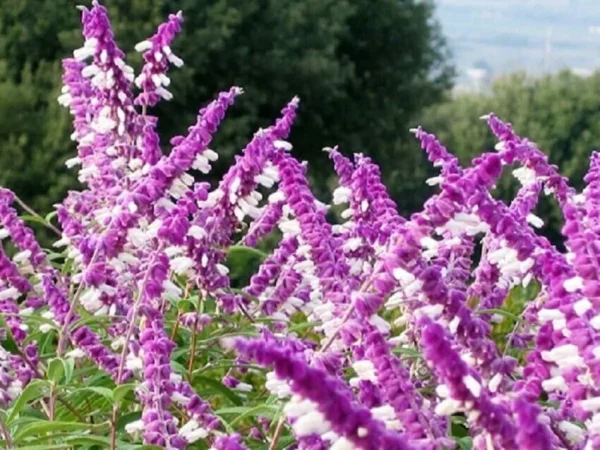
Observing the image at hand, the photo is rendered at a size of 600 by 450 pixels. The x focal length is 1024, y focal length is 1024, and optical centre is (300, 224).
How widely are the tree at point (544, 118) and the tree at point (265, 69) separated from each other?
4947mm

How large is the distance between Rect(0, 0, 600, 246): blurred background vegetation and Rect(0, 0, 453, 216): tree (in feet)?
0.07

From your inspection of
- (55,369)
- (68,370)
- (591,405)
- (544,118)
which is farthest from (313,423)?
(544,118)

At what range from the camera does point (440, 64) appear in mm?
18500

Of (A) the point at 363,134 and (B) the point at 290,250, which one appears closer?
(B) the point at 290,250

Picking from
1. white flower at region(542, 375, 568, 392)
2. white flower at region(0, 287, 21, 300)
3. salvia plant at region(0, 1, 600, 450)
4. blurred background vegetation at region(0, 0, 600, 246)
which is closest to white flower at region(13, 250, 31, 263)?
salvia plant at region(0, 1, 600, 450)

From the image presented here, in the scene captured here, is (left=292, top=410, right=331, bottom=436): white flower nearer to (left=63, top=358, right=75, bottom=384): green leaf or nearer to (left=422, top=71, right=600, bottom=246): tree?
(left=63, top=358, right=75, bottom=384): green leaf

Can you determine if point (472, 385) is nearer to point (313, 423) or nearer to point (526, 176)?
point (313, 423)

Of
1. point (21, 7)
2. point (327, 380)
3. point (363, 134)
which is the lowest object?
point (363, 134)

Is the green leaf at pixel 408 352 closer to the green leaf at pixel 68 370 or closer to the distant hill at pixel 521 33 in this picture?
the green leaf at pixel 68 370

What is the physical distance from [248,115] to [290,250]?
12.4 metres

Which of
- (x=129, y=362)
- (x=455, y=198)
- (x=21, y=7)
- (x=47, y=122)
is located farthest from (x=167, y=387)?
(x=21, y=7)

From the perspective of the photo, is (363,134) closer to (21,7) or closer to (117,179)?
(21,7)

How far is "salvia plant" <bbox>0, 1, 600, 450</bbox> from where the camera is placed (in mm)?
1295

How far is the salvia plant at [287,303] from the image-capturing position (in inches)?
51.0
